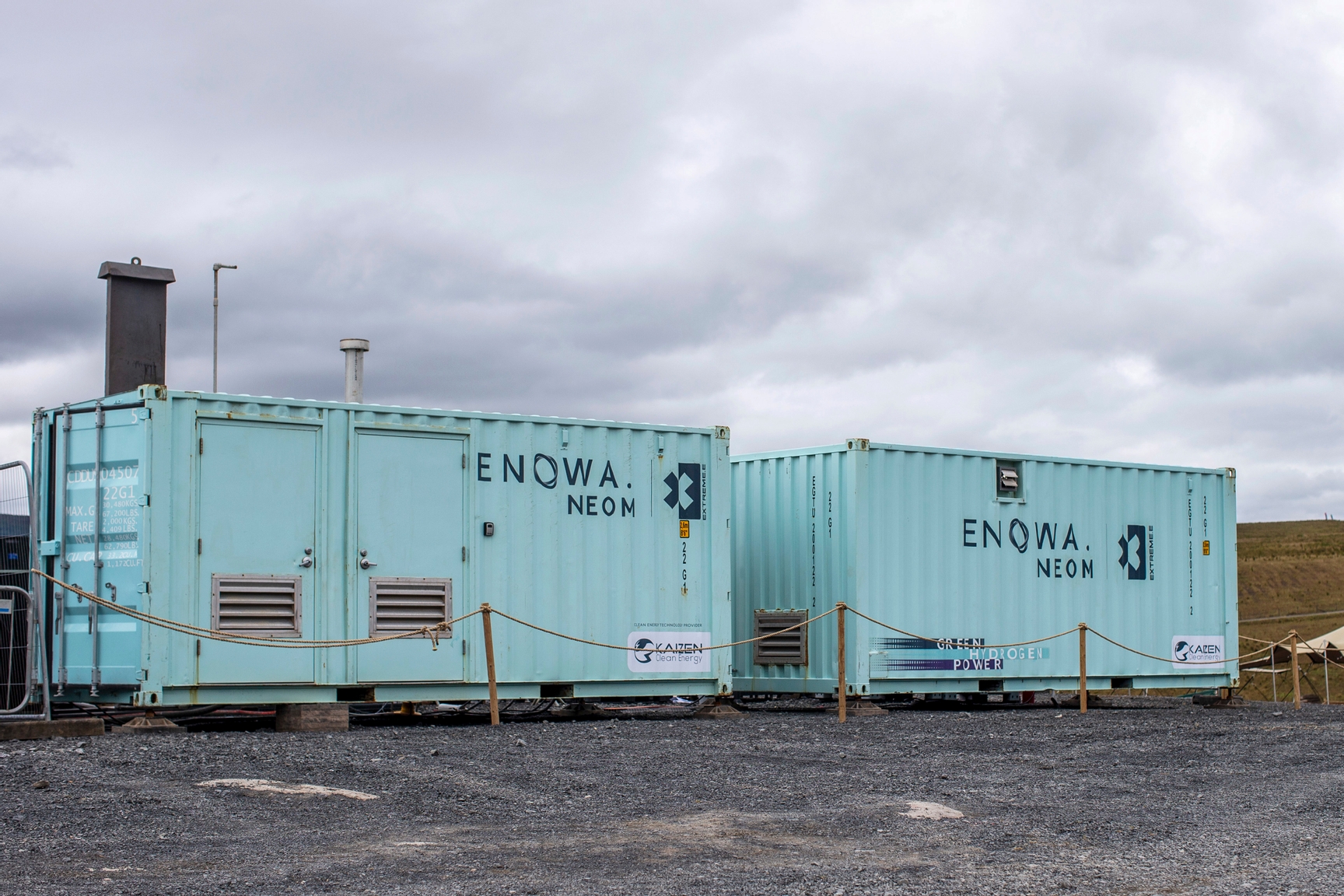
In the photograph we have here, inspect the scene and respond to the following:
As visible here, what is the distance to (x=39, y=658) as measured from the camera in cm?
1223

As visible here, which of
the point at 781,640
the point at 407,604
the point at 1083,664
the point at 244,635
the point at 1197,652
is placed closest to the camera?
the point at 244,635

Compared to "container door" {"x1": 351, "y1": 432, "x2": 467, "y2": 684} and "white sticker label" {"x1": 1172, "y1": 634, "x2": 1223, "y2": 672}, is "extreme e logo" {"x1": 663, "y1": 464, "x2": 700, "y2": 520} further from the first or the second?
"white sticker label" {"x1": 1172, "y1": 634, "x2": 1223, "y2": 672}

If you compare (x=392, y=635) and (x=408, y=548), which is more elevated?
A: (x=408, y=548)

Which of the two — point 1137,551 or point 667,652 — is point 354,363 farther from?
point 1137,551

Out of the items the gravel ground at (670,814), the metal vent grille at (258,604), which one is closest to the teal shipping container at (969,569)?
the gravel ground at (670,814)

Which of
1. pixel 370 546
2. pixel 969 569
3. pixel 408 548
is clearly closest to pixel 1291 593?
pixel 969 569

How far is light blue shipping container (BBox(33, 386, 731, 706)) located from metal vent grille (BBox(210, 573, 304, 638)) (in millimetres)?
15

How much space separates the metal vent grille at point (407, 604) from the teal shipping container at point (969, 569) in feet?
14.3

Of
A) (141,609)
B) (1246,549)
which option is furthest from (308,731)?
(1246,549)

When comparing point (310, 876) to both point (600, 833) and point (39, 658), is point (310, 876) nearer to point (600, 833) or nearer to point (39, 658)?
point (600, 833)

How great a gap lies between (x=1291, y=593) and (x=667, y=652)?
3784 centimetres

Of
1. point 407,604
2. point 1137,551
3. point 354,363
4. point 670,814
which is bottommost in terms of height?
point 670,814

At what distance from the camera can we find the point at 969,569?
16.4 meters

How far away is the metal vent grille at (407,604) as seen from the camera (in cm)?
1290
